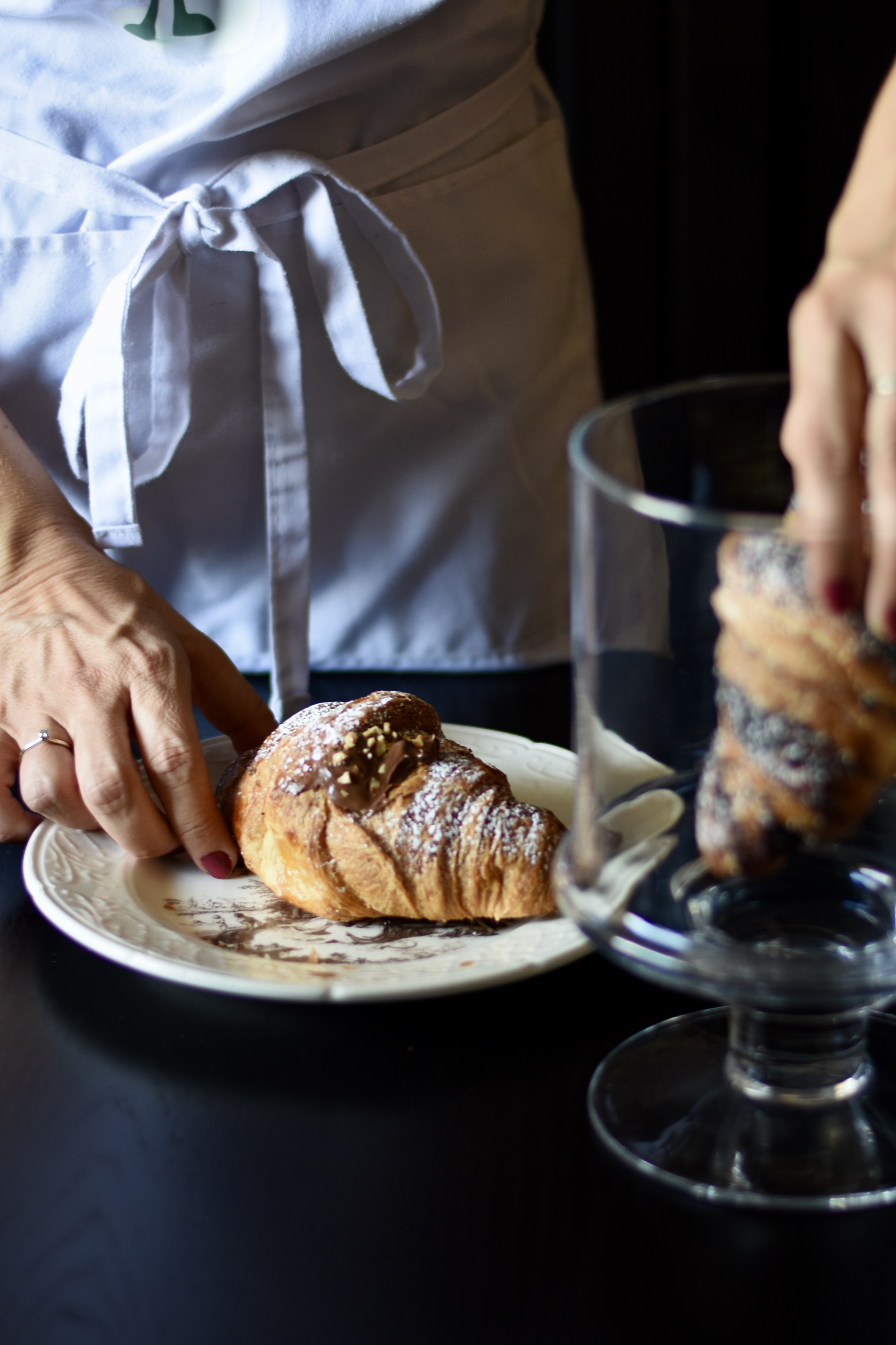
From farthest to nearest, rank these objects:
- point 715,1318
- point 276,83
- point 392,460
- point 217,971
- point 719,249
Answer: point 719,249 < point 392,460 < point 276,83 < point 217,971 < point 715,1318

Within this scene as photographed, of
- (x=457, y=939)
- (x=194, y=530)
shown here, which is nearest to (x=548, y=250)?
(x=194, y=530)

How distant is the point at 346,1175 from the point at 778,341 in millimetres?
2012

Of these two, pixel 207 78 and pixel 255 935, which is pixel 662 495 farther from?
pixel 207 78

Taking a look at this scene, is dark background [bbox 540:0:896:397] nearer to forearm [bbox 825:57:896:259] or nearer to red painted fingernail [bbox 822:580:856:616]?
forearm [bbox 825:57:896:259]

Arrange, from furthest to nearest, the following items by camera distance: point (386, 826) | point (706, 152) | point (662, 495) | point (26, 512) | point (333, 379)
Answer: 1. point (706, 152)
2. point (333, 379)
3. point (26, 512)
4. point (386, 826)
5. point (662, 495)

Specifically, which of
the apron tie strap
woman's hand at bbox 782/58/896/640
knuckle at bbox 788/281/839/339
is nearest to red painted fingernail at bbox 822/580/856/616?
woman's hand at bbox 782/58/896/640

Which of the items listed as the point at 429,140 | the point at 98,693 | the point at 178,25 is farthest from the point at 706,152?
the point at 98,693

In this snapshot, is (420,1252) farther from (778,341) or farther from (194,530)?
(778,341)

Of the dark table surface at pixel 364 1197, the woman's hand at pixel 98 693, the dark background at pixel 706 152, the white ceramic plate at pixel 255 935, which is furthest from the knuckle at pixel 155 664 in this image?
the dark background at pixel 706 152

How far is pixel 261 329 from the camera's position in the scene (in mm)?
1013

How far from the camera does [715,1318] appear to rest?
1.51 ft

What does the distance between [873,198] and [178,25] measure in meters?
0.62

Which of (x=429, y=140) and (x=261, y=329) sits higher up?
(x=429, y=140)

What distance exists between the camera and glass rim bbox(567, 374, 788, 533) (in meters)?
0.41
